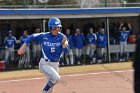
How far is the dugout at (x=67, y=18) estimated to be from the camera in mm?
23900

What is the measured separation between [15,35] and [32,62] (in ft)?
6.14

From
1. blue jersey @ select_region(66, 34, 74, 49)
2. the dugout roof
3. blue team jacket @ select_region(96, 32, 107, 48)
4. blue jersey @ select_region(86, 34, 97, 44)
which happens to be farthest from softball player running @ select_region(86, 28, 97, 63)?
the dugout roof

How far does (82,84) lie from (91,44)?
9.69 m

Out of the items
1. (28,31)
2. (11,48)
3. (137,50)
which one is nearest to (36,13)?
(28,31)

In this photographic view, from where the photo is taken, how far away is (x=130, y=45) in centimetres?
2719

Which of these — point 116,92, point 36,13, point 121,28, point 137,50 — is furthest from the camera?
point 121,28

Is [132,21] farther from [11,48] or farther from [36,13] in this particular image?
[11,48]

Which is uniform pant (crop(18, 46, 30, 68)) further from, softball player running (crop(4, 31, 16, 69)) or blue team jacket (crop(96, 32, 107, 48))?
blue team jacket (crop(96, 32, 107, 48))

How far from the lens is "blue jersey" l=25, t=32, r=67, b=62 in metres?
10.7

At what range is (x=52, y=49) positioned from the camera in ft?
35.1

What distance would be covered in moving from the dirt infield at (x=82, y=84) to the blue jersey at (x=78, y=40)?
199 inches

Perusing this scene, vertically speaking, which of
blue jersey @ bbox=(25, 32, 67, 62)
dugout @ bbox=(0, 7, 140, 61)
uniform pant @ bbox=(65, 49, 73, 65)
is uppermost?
blue jersey @ bbox=(25, 32, 67, 62)

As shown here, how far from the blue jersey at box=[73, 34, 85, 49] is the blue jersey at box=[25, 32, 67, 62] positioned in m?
13.3

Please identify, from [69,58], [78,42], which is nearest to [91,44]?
[78,42]
